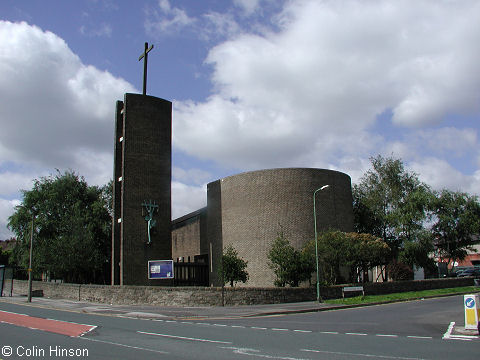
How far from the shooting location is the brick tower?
1501 inches

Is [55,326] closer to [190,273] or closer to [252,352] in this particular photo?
[252,352]

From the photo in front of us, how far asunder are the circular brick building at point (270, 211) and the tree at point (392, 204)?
696 cm

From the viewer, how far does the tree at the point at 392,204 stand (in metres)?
50.0

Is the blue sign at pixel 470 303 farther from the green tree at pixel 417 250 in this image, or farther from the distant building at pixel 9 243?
the distant building at pixel 9 243

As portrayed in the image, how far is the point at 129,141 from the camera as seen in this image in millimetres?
40000

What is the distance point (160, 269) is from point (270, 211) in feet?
51.1

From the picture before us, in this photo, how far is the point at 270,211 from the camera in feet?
148

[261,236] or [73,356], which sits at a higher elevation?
[261,236]

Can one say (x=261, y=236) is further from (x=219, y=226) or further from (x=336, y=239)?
(x=336, y=239)

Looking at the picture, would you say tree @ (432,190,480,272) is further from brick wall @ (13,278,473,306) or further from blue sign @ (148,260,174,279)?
blue sign @ (148,260,174,279)

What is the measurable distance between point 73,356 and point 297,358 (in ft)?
16.5

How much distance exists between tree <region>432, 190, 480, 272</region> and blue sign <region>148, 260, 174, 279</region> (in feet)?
107

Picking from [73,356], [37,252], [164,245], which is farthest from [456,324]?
[37,252]

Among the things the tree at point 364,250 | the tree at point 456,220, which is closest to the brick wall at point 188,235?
the tree at point 364,250
